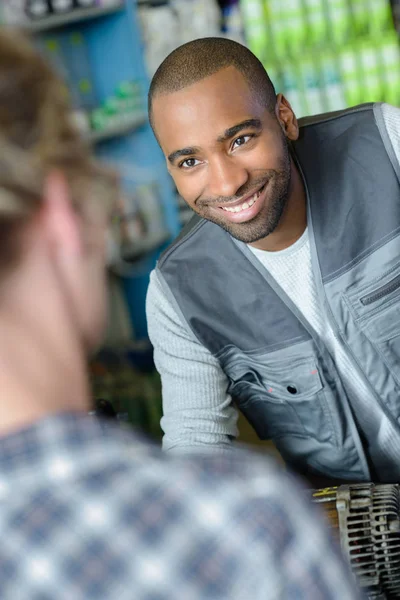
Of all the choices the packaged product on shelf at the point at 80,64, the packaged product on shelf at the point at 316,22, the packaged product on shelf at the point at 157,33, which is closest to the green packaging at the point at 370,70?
the packaged product on shelf at the point at 316,22

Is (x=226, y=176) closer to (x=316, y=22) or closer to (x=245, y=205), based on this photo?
(x=245, y=205)

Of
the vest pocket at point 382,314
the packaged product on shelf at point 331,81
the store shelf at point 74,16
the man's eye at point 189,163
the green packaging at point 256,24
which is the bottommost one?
the vest pocket at point 382,314

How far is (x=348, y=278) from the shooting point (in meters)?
1.97

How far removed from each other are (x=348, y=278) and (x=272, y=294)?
0.59ft

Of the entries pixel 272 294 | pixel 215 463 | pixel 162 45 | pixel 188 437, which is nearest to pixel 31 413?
pixel 215 463

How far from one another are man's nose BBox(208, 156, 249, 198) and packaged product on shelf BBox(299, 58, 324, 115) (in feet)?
7.85

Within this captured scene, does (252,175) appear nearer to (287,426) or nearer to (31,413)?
(287,426)

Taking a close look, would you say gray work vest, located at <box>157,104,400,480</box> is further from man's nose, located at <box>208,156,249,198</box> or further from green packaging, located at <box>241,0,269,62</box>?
green packaging, located at <box>241,0,269,62</box>

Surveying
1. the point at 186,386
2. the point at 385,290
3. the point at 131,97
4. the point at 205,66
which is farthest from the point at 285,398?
the point at 131,97

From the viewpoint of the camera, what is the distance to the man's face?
187cm

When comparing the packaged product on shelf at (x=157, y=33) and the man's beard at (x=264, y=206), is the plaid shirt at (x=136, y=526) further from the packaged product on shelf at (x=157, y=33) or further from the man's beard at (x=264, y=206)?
the packaged product on shelf at (x=157, y=33)

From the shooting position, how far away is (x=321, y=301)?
6.42 ft

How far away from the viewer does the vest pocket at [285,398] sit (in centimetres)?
196

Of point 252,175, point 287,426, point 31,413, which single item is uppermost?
point 31,413
